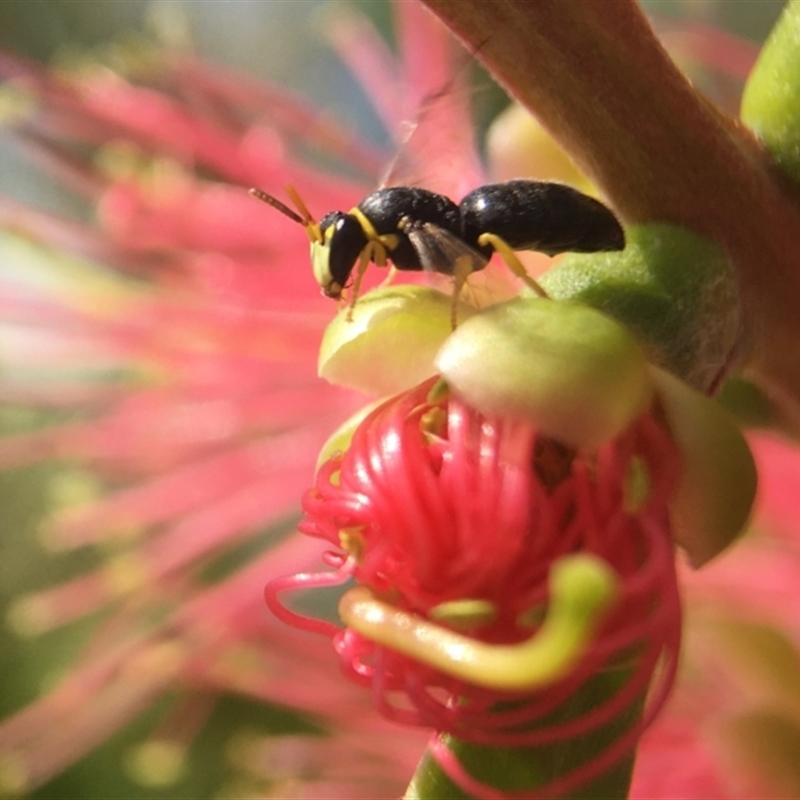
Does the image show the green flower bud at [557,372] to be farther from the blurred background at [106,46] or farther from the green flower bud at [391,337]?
the blurred background at [106,46]

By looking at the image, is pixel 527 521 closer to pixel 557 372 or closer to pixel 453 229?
pixel 557 372

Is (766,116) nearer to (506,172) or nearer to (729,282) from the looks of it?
(729,282)

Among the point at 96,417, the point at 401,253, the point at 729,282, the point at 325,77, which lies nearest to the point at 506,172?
the point at 401,253

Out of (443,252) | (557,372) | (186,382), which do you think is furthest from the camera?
(186,382)

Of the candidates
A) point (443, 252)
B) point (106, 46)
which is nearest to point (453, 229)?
point (443, 252)

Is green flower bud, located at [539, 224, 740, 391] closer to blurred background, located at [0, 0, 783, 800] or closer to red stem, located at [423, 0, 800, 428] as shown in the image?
red stem, located at [423, 0, 800, 428]

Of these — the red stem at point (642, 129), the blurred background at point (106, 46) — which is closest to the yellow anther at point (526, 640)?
the red stem at point (642, 129)
